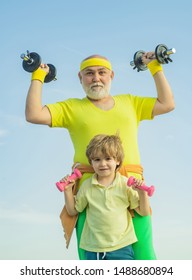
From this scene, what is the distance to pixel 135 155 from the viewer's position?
4.46 metres

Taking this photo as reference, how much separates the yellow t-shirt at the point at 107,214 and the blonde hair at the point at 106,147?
0.69ft

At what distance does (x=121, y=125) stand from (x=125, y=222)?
3.10 feet

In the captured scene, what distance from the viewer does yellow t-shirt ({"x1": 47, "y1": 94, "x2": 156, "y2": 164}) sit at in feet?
14.5

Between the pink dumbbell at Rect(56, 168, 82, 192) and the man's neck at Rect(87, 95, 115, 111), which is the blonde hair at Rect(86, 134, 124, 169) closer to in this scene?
the pink dumbbell at Rect(56, 168, 82, 192)

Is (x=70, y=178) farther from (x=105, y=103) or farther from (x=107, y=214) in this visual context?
(x=105, y=103)

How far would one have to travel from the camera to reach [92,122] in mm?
4414

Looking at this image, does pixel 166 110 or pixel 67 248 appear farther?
pixel 166 110

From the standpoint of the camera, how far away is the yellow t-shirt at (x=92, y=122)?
441 cm

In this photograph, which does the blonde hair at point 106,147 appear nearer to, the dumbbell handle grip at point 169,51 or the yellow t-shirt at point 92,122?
the yellow t-shirt at point 92,122

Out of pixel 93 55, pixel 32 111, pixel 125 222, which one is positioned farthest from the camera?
pixel 93 55

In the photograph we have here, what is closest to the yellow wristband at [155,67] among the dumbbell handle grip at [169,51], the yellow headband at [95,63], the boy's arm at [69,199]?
the dumbbell handle grip at [169,51]

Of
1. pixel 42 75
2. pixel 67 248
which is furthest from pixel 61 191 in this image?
pixel 42 75

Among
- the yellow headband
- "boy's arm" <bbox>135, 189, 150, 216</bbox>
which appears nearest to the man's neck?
the yellow headband
